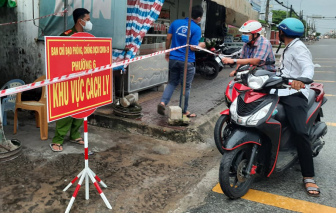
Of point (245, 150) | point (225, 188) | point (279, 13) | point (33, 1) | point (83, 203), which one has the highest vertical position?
point (279, 13)

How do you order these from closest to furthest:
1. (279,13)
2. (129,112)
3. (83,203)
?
(83,203), (129,112), (279,13)

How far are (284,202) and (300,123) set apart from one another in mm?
801

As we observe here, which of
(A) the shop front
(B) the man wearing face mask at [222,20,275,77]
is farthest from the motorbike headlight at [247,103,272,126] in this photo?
(A) the shop front

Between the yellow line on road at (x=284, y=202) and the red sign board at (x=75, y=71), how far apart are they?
1594 mm

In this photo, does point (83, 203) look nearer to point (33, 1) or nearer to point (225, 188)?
point (225, 188)

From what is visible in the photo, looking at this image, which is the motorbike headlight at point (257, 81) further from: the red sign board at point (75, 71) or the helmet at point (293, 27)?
the red sign board at point (75, 71)

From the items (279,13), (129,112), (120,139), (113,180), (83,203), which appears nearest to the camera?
(83,203)

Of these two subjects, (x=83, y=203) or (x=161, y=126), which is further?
(x=161, y=126)

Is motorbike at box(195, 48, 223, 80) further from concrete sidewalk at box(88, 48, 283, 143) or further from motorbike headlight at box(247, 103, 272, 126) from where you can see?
motorbike headlight at box(247, 103, 272, 126)

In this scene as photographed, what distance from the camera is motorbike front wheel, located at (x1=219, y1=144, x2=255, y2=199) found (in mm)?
2977

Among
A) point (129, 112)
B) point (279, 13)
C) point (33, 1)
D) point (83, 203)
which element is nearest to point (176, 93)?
point (129, 112)

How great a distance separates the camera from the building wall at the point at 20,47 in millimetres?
5648

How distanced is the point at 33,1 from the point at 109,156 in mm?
3168

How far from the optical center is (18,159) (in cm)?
387
